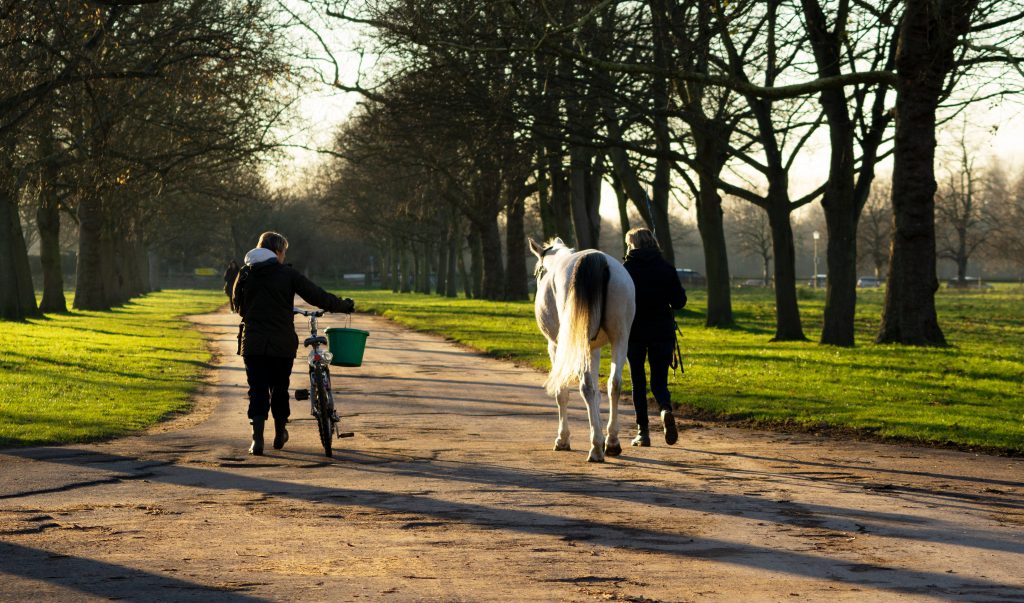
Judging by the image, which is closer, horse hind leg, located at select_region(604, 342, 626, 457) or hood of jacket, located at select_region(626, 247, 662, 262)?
horse hind leg, located at select_region(604, 342, 626, 457)

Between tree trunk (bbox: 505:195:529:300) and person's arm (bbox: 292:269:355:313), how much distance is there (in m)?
39.6

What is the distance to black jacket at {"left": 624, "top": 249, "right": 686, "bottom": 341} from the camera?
1214 cm

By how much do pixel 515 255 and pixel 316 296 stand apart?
42796 mm

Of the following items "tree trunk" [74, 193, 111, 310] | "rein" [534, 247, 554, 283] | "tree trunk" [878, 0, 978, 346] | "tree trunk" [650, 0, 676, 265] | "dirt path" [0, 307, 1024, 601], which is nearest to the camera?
"dirt path" [0, 307, 1024, 601]

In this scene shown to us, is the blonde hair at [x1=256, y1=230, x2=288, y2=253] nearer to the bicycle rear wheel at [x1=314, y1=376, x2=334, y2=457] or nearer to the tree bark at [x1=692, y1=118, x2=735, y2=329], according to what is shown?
the bicycle rear wheel at [x1=314, y1=376, x2=334, y2=457]

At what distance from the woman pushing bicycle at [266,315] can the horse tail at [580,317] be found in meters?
1.88

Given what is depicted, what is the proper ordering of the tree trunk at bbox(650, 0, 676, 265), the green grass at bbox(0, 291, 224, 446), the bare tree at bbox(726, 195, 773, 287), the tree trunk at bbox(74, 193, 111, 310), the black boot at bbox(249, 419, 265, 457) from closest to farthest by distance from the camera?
the black boot at bbox(249, 419, 265, 457) < the green grass at bbox(0, 291, 224, 446) < the tree trunk at bbox(650, 0, 676, 265) < the tree trunk at bbox(74, 193, 111, 310) < the bare tree at bbox(726, 195, 773, 287)

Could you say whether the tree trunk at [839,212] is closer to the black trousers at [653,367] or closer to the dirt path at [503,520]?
the dirt path at [503,520]

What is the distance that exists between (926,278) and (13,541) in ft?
59.0

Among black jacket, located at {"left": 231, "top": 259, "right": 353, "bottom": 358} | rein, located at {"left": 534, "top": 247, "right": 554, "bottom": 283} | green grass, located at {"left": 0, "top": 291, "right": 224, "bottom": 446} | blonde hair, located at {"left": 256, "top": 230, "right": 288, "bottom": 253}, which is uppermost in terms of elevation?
blonde hair, located at {"left": 256, "top": 230, "right": 288, "bottom": 253}

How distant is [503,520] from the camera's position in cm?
792

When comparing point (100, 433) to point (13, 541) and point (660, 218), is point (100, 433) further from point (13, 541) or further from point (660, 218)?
point (660, 218)

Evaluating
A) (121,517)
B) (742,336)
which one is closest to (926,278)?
(742,336)

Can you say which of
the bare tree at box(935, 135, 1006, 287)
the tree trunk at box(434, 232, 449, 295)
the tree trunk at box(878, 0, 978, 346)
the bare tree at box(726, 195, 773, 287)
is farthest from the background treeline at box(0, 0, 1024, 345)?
the bare tree at box(726, 195, 773, 287)
